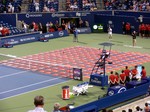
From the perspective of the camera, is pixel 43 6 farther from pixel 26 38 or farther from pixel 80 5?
pixel 26 38

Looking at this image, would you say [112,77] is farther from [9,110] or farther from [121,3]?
[121,3]

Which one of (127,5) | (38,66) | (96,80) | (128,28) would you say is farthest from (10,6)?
(96,80)

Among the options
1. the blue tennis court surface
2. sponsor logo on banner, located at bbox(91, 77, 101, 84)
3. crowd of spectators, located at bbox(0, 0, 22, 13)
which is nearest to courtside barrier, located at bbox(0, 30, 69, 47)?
crowd of spectators, located at bbox(0, 0, 22, 13)

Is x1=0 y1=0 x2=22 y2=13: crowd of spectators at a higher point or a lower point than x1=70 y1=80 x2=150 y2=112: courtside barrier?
higher

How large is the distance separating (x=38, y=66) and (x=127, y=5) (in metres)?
23.3

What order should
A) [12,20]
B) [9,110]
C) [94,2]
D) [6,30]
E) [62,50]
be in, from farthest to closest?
[94,2]
[12,20]
[6,30]
[62,50]
[9,110]

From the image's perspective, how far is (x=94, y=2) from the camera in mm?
47812

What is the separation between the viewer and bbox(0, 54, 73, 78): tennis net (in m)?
25.4

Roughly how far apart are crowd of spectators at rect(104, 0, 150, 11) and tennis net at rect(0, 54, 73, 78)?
2073cm

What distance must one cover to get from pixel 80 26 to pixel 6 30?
35.0 ft

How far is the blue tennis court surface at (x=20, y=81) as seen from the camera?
2152 cm

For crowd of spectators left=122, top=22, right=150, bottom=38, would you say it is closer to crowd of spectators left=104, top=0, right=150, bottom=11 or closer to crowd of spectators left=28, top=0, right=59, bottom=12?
crowd of spectators left=104, top=0, right=150, bottom=11

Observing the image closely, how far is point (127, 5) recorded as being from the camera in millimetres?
47344

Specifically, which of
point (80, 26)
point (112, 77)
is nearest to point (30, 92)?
point (112, 77)
